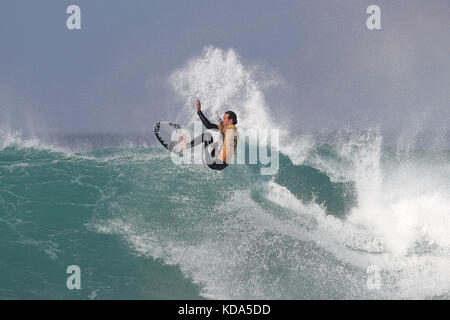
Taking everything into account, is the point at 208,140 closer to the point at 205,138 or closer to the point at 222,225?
the point at 205,138

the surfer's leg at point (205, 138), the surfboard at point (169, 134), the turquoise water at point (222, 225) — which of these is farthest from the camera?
the surfboard at point (169, 134)

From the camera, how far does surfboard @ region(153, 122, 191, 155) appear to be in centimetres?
966

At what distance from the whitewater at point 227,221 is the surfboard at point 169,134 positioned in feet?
4.42

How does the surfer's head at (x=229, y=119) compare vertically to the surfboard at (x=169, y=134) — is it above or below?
below

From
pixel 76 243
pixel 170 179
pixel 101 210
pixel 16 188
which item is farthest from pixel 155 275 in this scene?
pixel 16 188

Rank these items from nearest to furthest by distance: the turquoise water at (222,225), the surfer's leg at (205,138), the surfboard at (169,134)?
the turquoise water at (222,225) → the surfer's leg at (205,138) → the surfboard at (169,134)

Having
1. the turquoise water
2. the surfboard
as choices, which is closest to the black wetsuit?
the surfboard

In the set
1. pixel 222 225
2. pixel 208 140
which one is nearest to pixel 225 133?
pixel 208 140

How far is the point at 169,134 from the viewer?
997 centimetres

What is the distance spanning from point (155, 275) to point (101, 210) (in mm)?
3118

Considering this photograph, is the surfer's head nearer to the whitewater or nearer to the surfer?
the surfer

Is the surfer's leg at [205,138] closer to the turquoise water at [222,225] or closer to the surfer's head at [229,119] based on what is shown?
the surfer's head at [229,119]

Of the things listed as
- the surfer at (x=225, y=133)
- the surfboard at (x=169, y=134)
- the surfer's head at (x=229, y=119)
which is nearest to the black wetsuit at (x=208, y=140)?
the surfer at (x=225, y=133)

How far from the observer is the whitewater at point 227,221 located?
7.41m
